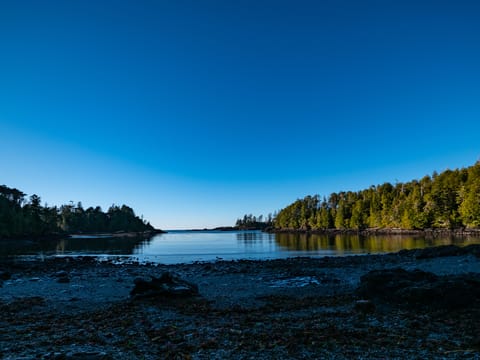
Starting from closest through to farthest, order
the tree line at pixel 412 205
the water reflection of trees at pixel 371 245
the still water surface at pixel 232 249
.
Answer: the still water surface at pixel 232 249, the water reflection of trees at pixel 371 245, the tree line at pixel 412 205

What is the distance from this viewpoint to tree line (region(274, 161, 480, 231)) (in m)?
89.3

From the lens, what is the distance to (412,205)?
355ft

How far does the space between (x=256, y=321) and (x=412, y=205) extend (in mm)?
113432

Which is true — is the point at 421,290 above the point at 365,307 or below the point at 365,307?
above

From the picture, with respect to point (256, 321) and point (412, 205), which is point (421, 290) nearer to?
point (256, 321)

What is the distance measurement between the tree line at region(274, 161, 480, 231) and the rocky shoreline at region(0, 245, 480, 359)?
8920 cm

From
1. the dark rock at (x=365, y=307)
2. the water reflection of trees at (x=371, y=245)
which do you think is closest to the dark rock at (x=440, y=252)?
the water reflection of trees at (x=371, y=245)

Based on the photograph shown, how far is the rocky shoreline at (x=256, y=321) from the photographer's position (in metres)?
8.12

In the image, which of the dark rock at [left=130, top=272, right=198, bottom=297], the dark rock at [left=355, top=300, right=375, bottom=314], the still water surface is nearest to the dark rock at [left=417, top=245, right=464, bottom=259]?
the still water surface

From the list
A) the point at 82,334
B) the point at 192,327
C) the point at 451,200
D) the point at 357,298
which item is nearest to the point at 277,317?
the point at 192,327

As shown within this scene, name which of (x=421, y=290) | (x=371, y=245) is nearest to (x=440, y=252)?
(x=421, y=290)

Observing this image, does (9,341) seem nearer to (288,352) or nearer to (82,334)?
(82,334)

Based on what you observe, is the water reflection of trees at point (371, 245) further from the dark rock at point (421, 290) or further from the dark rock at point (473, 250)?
the dark rock at point (421, 290)

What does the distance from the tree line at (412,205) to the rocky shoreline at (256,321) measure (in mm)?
89201
